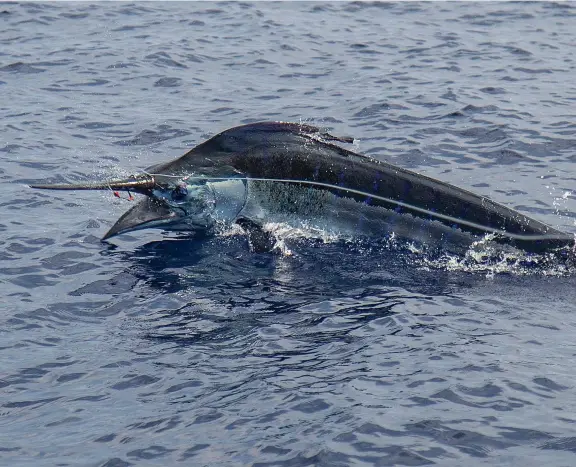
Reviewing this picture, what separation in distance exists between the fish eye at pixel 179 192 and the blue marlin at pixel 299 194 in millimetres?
14

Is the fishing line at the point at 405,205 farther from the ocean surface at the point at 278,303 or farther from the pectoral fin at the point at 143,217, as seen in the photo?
the pectoral fin at the point at 143,217

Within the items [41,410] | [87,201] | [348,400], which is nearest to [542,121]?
[87,201]

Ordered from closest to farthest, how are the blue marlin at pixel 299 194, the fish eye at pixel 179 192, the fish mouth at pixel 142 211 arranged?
the blue marlin at pixel 299 194 < the fish mouth at pixel 142 211 < the fish eye at pixel 179 192

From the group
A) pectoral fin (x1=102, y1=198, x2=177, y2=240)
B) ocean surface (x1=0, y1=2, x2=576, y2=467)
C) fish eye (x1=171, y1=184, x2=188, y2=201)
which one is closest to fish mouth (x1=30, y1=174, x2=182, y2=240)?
pectoral fin (x1=102, y1=198, x2=177, y2=240)

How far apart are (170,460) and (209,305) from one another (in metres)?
3.40

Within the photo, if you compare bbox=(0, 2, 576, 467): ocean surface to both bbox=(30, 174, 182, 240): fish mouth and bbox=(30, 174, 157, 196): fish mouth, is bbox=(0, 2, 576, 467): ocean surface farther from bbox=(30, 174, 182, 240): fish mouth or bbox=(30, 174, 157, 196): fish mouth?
bbox=(30, 174, 157, 196): fish mouth

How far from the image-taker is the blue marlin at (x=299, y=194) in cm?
1305

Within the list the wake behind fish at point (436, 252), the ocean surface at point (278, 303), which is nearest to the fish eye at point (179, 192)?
the ocean surface at point (278, 303)

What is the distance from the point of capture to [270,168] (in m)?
13.3

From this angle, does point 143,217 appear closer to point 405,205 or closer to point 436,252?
point 405,205

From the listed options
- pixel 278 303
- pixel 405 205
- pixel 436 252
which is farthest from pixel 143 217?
pixel 436 252

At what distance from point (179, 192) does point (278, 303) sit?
2625 mm

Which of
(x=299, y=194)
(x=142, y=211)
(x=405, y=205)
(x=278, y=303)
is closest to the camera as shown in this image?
(x=278, y=303)

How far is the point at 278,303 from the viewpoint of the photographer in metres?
11.6
